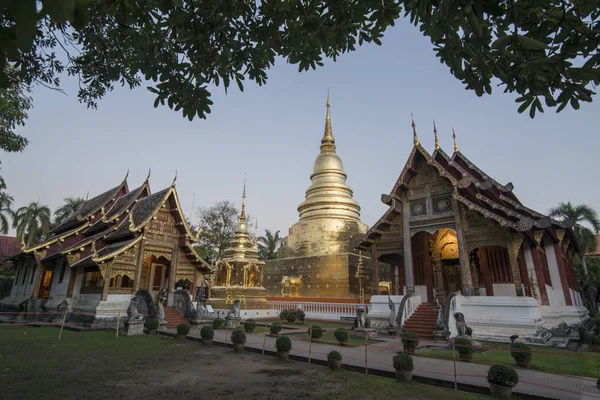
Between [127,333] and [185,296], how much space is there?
4557 mm

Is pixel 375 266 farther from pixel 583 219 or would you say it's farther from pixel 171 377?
pixel 583 219

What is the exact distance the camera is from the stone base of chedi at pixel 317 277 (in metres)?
24.4

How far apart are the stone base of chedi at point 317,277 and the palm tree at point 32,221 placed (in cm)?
2479

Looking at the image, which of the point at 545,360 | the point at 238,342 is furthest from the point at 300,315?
the point at 545,360

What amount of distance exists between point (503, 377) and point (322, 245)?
2155 cm

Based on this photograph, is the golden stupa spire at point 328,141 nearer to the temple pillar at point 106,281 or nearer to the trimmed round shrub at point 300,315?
the trimmed round shrub at point 300,315

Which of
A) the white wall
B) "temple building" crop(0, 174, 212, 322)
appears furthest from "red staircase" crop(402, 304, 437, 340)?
"temple building" crop(0, 174, 212, 322)

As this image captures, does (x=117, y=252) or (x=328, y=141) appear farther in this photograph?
(x=328, y=141)

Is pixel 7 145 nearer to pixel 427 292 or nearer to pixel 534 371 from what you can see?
pixel 534 371

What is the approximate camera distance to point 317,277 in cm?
2552

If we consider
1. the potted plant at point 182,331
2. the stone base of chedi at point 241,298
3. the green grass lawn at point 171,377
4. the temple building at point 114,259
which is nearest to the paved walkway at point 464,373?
the green grass lawn at point 171,377

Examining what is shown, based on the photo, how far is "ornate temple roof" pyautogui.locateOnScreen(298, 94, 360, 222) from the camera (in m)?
29.1

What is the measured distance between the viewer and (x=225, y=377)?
675 cm

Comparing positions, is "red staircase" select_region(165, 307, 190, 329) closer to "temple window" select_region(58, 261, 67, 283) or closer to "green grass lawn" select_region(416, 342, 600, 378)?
"temple window" select_region(58, 261, 67, 283)
